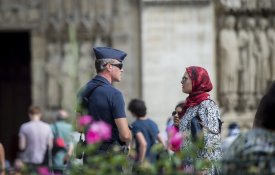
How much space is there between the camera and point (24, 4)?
20719 mm

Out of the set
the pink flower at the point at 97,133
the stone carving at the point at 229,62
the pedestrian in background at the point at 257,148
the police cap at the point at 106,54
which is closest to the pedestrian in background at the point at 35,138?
the stone carving at the point at 229,62

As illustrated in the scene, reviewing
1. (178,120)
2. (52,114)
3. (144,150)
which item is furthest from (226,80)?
→ (178,120)

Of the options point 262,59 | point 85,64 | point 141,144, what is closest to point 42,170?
point 141,144

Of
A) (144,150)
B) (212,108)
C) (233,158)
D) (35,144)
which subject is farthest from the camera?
(35,144)

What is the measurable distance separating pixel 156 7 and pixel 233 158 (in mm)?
13781

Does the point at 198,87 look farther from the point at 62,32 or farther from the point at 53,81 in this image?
the point at 62,32

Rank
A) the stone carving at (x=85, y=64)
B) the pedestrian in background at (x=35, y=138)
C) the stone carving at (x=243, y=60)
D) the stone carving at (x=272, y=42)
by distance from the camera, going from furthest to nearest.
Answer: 1. the stone carving at (x=272, y=42)
2. the stone carving at (x=243, y=60)
3. the stone carving at (x=85, y=64)
4. the pedestrian in background at (x=35, y=138)

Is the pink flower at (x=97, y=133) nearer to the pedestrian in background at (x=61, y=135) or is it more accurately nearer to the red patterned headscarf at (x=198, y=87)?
the red patterned headscarf at (x=198, y=87)

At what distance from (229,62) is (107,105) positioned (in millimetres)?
10990

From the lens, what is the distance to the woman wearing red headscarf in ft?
→ 31.7

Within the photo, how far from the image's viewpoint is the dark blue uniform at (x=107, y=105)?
9711mm

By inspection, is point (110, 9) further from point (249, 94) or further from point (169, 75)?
point (249, 94)

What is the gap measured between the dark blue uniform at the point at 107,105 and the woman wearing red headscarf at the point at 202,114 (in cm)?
58

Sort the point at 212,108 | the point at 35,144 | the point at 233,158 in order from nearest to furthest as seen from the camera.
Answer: the point at 233,158 → the point at 212,108 → the point at 35,144
